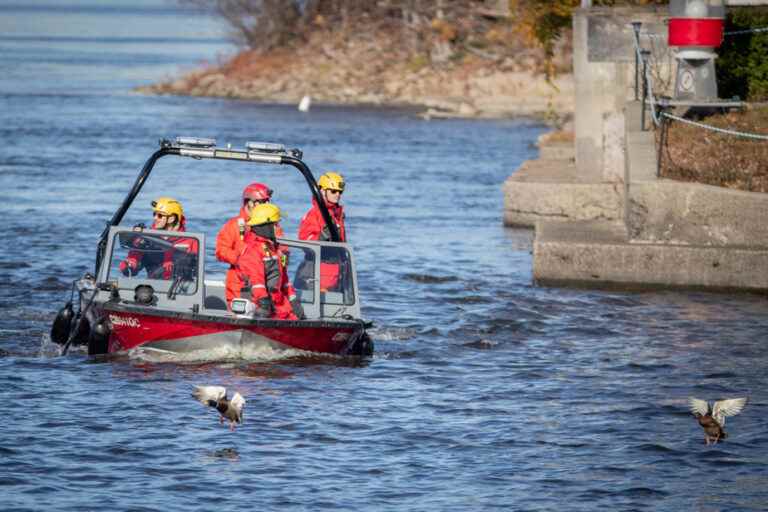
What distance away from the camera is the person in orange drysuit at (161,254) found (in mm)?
15383

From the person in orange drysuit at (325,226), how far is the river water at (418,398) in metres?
0.86

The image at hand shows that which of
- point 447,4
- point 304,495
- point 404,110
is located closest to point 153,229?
point 304,495

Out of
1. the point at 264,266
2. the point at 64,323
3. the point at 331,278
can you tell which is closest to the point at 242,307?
the point at 264,266

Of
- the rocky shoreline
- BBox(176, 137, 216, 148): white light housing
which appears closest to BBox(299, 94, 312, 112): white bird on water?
the rocky shoreline

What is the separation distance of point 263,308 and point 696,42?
9.40m

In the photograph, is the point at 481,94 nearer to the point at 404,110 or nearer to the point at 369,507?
the point at 404,110

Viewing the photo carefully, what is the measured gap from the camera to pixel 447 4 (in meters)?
69.6

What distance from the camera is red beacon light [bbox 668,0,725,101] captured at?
851 inches

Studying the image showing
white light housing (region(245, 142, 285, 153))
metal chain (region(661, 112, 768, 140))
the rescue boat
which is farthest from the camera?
metal chain (region(661, 112, 768, 140))

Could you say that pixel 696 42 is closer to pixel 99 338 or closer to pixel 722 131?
pixel 722 131

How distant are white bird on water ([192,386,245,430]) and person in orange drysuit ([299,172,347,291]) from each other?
3.41m

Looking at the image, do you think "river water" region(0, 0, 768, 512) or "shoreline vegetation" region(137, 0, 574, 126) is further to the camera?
"shoreline vegetation" region(137, 0, 574, 126)

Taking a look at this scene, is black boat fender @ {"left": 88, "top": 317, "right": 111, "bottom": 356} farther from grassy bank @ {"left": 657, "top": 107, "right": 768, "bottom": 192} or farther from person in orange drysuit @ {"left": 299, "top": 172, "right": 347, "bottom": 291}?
grassy bank @ {"left": 657, "top": 107, "right": 768, "bottom": 192}

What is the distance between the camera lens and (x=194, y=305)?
14883mm
